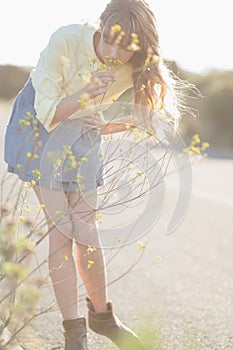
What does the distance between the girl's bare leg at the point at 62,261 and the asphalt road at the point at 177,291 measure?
0.36m

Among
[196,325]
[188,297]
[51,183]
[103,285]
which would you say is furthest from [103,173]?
[188,297]

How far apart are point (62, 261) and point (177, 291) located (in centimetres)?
262

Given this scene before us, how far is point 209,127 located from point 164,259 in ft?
70.3

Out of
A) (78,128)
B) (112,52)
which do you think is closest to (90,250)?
(78,128)

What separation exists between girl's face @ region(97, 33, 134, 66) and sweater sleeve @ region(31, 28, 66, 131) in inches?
6.7

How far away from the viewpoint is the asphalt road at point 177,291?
4.82 meters

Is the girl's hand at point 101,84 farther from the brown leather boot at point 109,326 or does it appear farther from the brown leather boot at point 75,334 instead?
the brown leather boot at point 109,326

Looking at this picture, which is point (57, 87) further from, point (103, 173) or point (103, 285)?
point (103, 285)

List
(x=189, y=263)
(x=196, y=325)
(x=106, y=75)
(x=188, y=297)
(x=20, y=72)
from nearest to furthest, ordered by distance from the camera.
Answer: (x=106, y=75), (x=196, y=325), (x=188, y=297), (x=189, y=263), (x=20, y=72)

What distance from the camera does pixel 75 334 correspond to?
4156 millimetres

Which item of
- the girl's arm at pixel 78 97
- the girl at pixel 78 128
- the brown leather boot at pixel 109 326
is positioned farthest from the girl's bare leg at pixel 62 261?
the girl's arm at pixel 78 97

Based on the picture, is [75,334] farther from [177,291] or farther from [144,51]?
[177,291]

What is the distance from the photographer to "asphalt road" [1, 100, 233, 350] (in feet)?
15.8

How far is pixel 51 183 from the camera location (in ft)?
13.5
